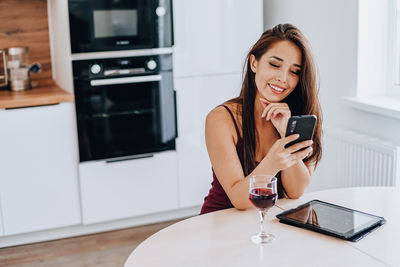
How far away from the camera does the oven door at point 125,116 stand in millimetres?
3256

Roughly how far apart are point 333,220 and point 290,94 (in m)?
0.58

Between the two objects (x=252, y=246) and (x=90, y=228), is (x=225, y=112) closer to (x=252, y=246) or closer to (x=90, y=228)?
(x=252, y=246)

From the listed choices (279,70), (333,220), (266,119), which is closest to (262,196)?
(333,220)

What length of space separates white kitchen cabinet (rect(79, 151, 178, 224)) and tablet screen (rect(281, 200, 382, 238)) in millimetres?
1836

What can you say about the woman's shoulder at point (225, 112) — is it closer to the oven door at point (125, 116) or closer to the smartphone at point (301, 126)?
the smartphone at point (301, 126)

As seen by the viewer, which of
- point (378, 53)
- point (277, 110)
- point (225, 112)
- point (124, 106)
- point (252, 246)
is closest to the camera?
point (252, 246)

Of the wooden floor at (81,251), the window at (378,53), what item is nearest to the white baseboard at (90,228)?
the wooden floor at (81,251)

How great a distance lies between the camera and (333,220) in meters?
1.59

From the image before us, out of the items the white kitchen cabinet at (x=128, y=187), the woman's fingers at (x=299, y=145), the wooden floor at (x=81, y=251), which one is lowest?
the wooden floor at (x=81, y=251)

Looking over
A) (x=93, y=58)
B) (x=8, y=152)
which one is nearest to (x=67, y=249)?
(x=8, y=152)

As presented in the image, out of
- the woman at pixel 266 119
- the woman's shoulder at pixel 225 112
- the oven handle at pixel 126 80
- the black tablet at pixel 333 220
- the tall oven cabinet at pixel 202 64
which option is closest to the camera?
the black tablet at pixel 333 220

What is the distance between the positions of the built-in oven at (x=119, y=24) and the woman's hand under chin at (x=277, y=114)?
5.25 ft

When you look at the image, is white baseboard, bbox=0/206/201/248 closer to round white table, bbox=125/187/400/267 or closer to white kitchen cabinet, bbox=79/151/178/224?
white kitchen cabinet, bbox=79/151/178/224

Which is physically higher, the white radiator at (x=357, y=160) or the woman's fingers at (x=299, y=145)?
the woman's fingers at (x=299, y=145)
